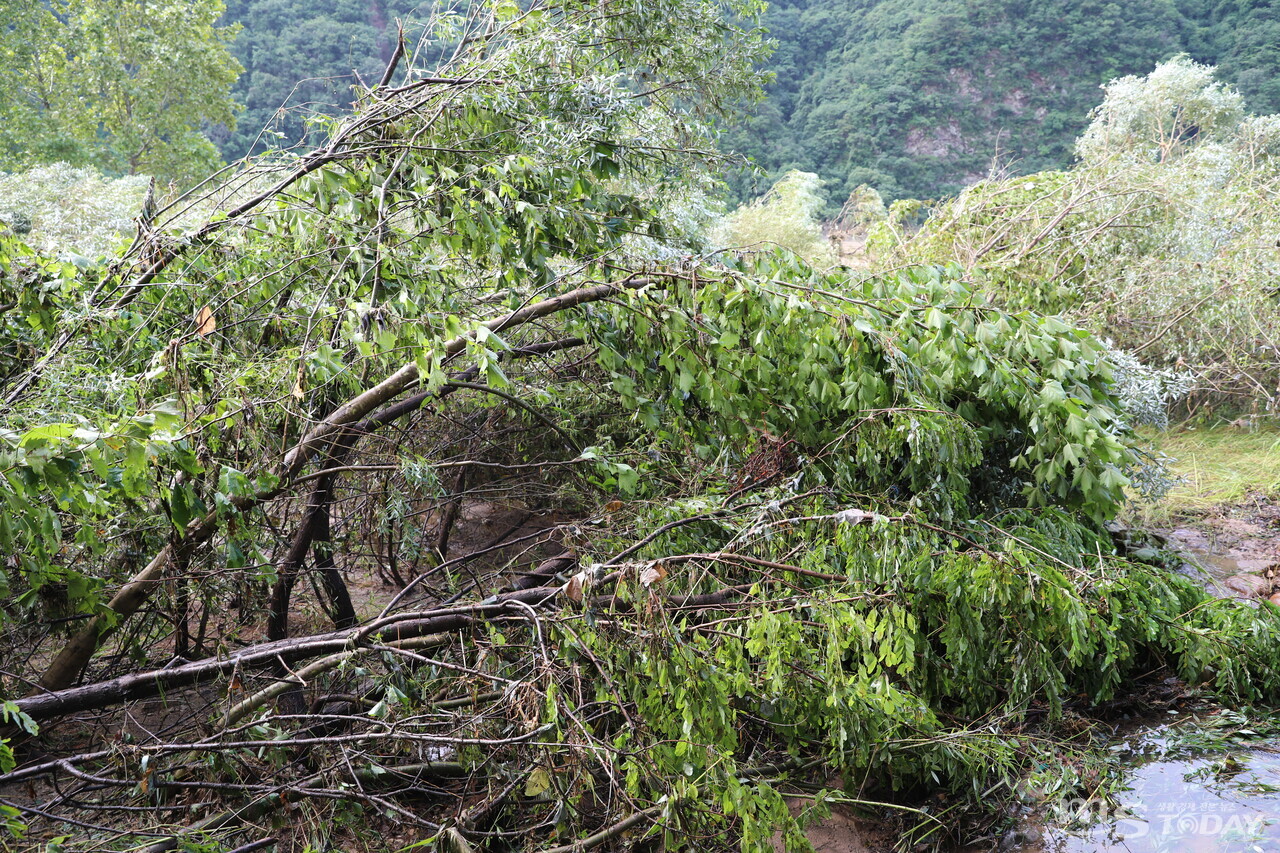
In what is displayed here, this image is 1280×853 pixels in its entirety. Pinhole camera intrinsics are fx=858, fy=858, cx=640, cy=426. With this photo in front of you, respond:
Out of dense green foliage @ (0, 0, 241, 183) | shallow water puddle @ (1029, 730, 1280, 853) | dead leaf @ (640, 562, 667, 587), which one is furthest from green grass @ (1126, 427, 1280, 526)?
dense green foliage @ (0, 0, 241, 183)

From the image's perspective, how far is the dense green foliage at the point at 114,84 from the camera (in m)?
18.4

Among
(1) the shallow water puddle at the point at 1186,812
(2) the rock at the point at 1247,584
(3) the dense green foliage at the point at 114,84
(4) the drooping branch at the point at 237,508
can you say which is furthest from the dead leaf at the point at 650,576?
(3) the dense green foliage at the point at 114,84

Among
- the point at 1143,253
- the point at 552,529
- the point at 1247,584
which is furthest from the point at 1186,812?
the point at 1143,253

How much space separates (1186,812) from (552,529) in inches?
91.7

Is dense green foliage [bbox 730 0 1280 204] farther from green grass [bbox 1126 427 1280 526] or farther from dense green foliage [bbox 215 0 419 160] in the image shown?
green grass [bbox 1126 427 1280 526]

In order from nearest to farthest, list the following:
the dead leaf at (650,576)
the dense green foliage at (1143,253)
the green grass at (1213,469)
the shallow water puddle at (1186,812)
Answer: the dead leaf at (650,576) < the shallow water puddle at (1186,812) < the green grass at (1213,469) < the dense green foliage at (1143,253)

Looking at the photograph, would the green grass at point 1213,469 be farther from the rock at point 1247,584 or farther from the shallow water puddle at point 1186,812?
the shallow water puddle at point 1186,812

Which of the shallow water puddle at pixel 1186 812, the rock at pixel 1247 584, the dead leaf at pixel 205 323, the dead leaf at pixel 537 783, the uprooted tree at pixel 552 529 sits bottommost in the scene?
the rock at pixel 1247 584

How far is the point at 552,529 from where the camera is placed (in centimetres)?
341

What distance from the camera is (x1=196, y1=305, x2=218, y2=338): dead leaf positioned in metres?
2.83

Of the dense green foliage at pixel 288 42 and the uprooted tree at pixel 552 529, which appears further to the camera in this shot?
the dense green foliage at pixel 288 42

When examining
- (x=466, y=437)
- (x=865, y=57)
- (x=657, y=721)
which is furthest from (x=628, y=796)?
(x=865, y=57)

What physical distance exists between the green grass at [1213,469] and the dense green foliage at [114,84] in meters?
19.7

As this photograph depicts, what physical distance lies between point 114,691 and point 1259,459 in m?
8.48
